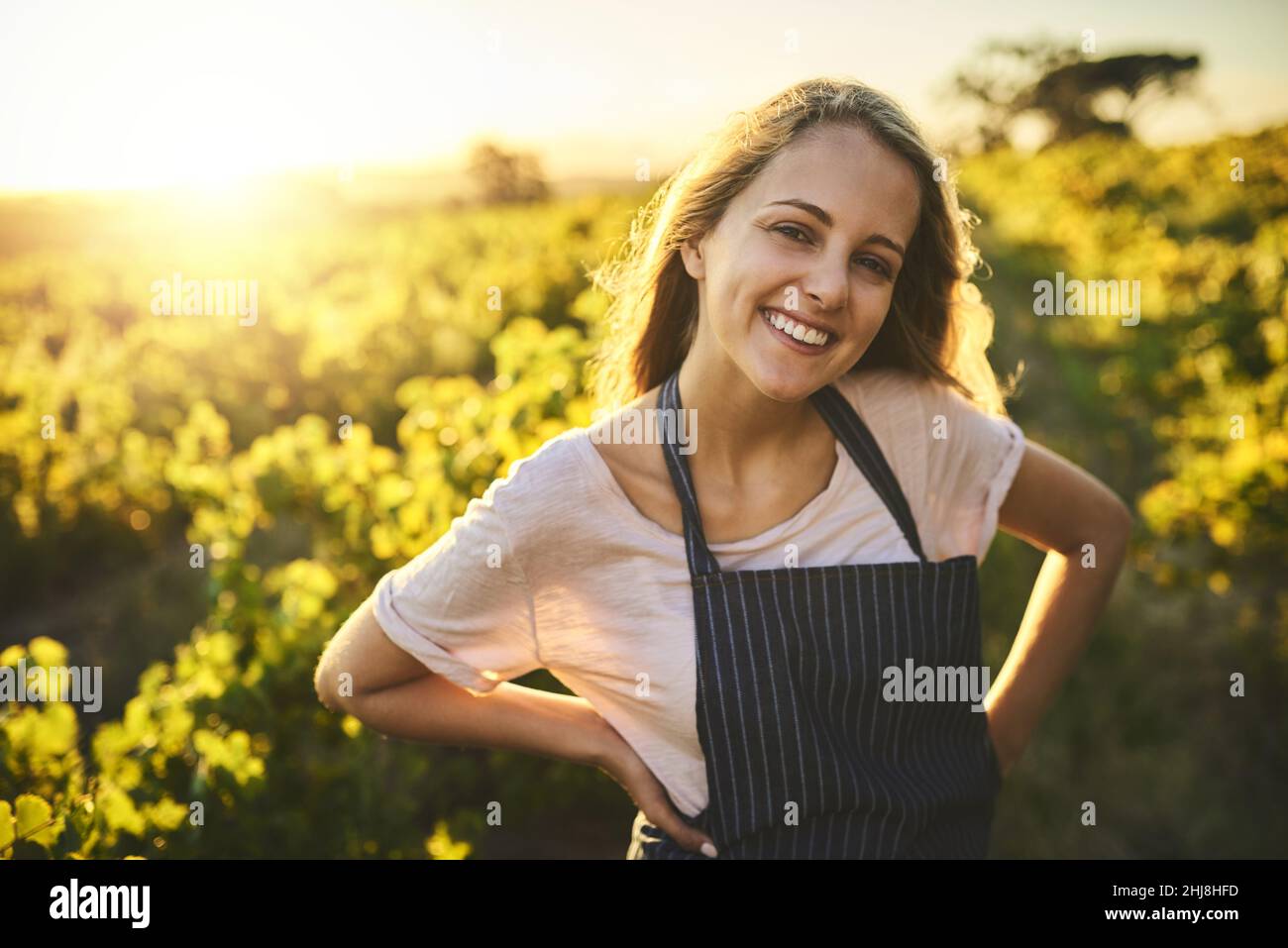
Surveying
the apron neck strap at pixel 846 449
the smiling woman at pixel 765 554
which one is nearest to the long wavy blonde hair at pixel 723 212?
the smiling woman at pixel 765 554

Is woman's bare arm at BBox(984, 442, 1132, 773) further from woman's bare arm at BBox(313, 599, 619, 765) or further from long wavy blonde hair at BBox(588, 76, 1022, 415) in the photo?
woman's bare arm at BBox(313, 599, 619, 765)

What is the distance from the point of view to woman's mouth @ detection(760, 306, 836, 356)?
1.56 m

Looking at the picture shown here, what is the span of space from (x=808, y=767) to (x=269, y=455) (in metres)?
2.10

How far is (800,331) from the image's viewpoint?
1.57m

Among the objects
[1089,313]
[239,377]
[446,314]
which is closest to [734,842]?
[239,377]

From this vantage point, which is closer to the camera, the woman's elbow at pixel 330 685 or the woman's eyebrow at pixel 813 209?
the woman's eyebrow at pixel 813 209

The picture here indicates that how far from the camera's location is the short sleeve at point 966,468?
1.81 m

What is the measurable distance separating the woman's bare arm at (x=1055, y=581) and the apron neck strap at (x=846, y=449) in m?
0.27
